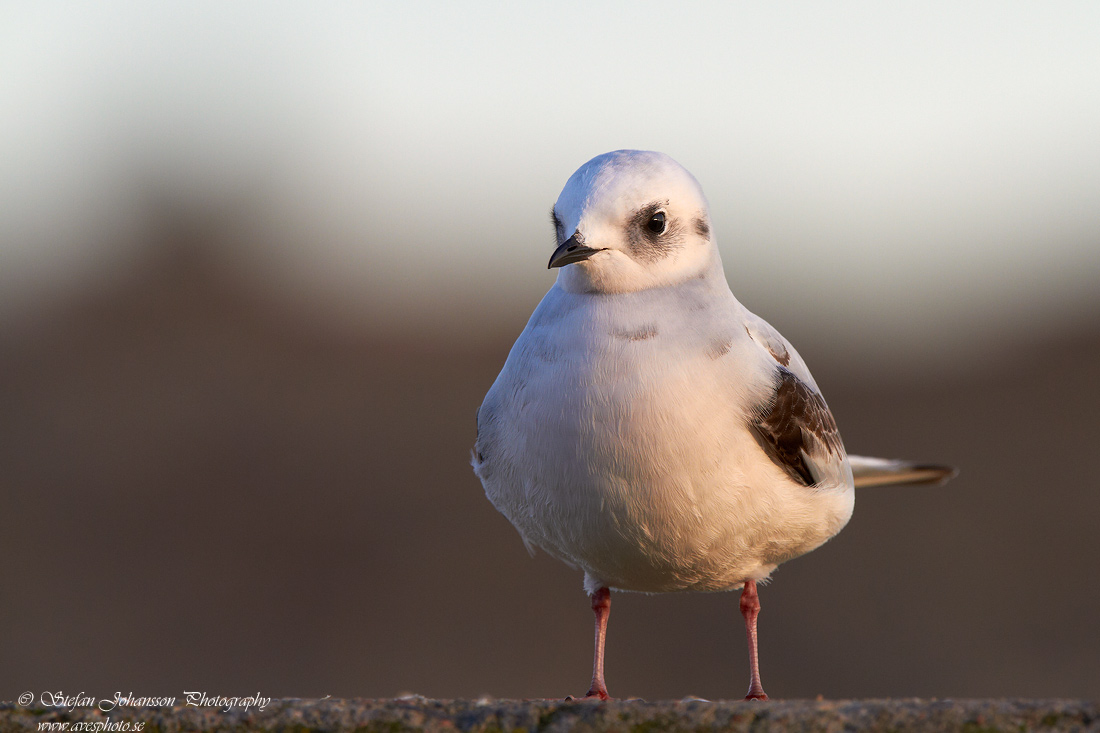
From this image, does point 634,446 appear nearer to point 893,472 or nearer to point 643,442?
point 643,442

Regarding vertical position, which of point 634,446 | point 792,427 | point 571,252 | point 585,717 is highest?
point 571,252

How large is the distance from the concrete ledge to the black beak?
176cm

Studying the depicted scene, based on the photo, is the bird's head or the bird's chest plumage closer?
the bird's chest plumage

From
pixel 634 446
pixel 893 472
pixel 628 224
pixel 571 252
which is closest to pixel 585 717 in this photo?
pixel 634 446

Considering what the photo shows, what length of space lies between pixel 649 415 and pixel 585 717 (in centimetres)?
144

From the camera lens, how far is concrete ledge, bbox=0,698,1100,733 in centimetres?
268

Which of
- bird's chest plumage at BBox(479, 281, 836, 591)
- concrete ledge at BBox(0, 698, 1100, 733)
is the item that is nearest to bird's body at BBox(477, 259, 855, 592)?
bird's chest plumage at BBox(479, 281, 836, 591)

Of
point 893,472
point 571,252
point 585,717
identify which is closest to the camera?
point 585,717

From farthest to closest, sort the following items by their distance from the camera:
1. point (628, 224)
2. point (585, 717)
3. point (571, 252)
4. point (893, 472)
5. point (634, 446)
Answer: point (893, 472), point (628, 224), point (571, 252), point (634, 446), point (585, 717)

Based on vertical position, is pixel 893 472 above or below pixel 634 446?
below

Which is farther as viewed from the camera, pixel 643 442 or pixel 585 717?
pixel 643 442

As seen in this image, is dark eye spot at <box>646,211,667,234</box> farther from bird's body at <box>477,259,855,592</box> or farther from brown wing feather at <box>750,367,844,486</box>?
brown wing feather at <box>750,367,844,486</box>

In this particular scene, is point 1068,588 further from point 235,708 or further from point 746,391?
point 235,708

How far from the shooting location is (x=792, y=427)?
179 inches
